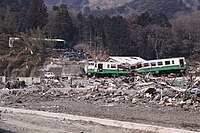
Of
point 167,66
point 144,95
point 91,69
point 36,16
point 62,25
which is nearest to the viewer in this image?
point 144,95

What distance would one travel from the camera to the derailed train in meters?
47.0

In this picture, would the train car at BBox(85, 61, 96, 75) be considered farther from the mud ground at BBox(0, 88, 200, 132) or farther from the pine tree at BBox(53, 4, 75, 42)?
the pine tree at BBox(53, 4, 75, 42)

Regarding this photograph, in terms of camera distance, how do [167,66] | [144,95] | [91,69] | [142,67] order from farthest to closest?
[91,69] < [142,67] < [167,66] < [144,95]

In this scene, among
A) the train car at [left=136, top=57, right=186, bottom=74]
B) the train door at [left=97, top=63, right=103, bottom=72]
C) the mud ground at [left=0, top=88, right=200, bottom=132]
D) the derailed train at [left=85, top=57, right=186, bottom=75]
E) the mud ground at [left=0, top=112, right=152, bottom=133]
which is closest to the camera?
the mud ground at [left=0, top=112, right=152, bottom=133]

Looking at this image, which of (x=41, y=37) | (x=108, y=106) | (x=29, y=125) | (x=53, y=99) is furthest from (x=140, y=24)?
(x=29, y=125)

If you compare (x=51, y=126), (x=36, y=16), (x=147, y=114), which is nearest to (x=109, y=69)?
(x=147, y=114)

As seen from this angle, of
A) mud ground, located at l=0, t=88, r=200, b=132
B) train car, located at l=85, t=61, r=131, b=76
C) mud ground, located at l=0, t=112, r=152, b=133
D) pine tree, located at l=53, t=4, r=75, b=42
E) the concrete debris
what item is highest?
pine tree, located at l=53, t=4, r=75, b=42

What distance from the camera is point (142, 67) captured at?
161 feet

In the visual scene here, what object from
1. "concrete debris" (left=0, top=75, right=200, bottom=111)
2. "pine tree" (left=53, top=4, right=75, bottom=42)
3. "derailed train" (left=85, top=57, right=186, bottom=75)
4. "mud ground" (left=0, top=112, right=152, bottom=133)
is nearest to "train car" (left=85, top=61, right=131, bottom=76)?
"derailed train" (left=85, top=57, right=186, bottom=75)

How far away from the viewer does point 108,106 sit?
22344mm

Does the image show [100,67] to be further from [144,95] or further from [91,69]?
[144,95]

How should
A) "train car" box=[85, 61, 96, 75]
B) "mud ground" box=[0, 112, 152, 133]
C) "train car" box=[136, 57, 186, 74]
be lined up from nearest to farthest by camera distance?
"mud ground" box=[0, 112, 152, 133], "train car" box=[136, 57, 186, 74], "train car" box=[85, 61, 96, 75]

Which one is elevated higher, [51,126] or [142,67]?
[142,67]

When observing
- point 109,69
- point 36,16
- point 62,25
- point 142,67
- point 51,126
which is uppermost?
point 36,16
